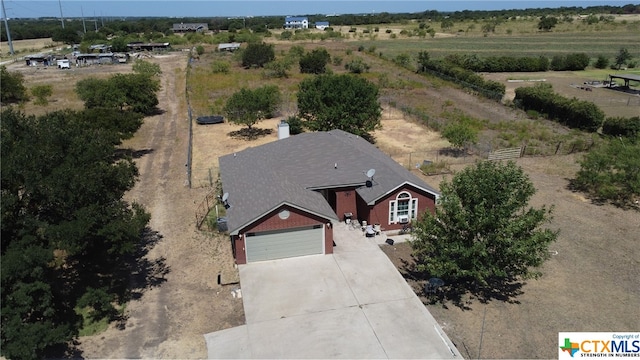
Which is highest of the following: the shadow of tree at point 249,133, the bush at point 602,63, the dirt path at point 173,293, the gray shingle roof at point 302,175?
the bush at point 602,63

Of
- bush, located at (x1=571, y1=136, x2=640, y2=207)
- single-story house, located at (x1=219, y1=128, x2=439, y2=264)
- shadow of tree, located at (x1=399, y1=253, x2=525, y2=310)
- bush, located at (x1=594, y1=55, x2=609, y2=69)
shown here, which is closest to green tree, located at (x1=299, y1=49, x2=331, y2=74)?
single-story house, located at (x1=219, y1=128, x2=439, y2=264)

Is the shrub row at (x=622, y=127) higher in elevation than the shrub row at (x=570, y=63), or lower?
lower

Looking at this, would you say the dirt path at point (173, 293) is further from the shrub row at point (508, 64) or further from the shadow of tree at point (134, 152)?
the shrub row at point (508, 64)

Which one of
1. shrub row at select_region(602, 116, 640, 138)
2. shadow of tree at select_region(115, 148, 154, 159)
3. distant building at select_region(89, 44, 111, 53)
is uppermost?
distant building at select_region(89, 44, 111, 53)

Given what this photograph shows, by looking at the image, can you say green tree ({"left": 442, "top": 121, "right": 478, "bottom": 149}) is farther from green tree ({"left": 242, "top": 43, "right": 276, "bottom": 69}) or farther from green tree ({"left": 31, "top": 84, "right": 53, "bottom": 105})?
green tree ({"left": 242, "top": 43, "right": 276, "bottom": 69})

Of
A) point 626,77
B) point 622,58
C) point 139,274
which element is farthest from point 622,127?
point 622,58

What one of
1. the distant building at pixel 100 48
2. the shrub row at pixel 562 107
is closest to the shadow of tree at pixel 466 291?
the shrub row at pixel 562 107

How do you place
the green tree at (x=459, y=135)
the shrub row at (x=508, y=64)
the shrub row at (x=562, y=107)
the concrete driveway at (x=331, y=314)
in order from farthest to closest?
the shrub row at (x=508, y=64) → the shrub row at (x=562, y=107) → the green tree at (x=459, y=135) → the concrete driveway at (x=331, y=314)
